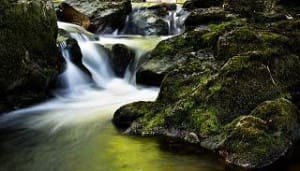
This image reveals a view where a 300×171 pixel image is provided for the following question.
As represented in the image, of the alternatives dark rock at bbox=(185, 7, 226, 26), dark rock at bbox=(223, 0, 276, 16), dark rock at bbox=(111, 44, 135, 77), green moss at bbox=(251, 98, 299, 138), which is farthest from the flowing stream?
dark rock at bbox=(223, 0, 276, 16)

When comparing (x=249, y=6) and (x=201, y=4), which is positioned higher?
(x=249, y=6)

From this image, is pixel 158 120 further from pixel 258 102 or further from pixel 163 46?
pixel 163 46

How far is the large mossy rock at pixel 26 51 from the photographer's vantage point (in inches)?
372

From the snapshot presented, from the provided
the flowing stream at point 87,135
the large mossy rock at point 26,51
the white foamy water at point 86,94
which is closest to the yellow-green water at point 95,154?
the flowing stream at point 87,135

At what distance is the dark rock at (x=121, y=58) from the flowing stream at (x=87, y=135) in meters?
0.16

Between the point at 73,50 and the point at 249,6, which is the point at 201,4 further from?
the point at 73,50

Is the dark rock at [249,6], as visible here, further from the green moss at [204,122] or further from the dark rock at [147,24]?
the green moss at [204,122]

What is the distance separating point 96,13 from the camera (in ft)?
57.3

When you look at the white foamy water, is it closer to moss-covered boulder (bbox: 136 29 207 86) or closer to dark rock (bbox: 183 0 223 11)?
moss-covered boulder (bbox: 136 29 207 86)

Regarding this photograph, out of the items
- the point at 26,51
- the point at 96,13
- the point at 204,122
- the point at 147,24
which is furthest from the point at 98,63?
the point at 204,122

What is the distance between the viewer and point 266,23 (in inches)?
468

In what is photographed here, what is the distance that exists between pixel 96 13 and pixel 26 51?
7.70m

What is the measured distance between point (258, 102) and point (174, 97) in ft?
5.06

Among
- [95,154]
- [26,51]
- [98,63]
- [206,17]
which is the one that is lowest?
[98,63]
